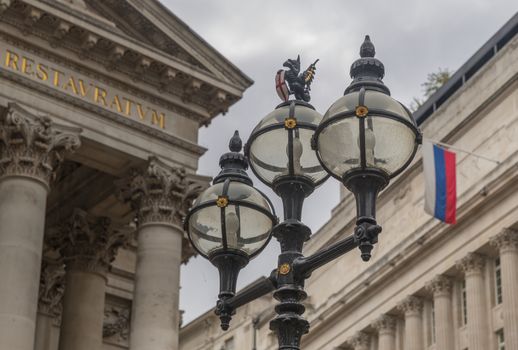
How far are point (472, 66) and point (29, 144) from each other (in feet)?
134

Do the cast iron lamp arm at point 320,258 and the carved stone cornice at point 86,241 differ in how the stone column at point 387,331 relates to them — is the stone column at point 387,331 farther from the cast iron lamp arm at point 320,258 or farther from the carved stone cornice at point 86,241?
the cast iron lamp arm at point 320,258

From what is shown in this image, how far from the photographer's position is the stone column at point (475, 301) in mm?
58844

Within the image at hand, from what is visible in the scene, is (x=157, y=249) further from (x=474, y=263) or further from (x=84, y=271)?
(x=474, y=263)

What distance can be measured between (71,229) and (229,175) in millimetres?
18536

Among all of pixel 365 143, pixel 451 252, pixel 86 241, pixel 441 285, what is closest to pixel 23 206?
pixel 86 241

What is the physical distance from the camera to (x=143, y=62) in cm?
3247

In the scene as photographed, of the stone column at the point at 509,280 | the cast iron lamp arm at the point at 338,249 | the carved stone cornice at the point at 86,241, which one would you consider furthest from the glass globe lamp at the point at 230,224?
the stone column at the point at 509,280

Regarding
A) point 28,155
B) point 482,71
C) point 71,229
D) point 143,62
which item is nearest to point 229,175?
point 28,155

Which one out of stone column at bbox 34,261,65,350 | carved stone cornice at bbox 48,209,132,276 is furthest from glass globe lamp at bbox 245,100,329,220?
stone column at bbox 34,261,65,350

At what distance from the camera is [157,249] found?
31.3 meters

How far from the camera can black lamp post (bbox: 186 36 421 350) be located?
14203 millimetres

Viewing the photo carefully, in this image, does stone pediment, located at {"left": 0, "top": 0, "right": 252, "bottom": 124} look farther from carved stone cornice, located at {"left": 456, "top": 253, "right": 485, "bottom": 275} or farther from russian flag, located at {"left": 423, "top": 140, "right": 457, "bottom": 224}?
carved stone cornice, located at {"left": 456, "top": 253, "right": 485, "bottom": 275}

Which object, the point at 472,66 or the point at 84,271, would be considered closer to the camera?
the point at 84,271

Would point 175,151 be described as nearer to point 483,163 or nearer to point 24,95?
point 24,95
